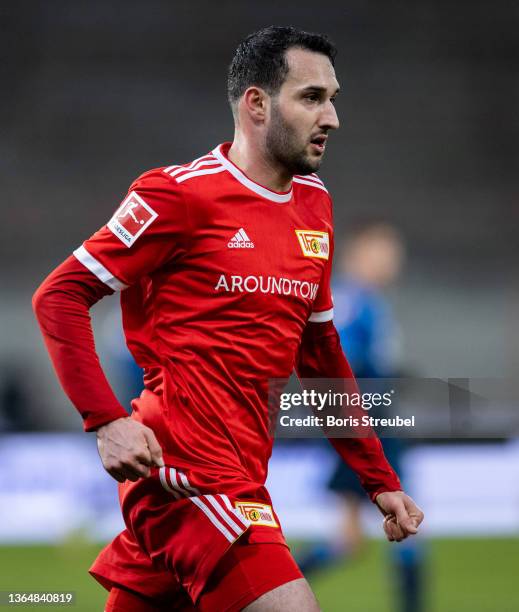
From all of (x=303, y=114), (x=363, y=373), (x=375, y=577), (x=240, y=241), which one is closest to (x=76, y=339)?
(x=240, y=241)

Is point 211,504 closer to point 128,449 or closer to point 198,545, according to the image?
point 198,545

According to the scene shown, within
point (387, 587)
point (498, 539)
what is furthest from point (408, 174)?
point (387, 587)

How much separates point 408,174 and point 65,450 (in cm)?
663

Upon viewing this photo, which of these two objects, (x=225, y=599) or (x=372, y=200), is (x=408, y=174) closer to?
(x=372, y=200)

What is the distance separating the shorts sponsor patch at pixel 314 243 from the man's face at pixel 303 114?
0.55ft

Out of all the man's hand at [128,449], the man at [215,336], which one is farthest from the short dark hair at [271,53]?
the man's hand at [128,449]

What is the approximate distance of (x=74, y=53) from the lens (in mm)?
13586

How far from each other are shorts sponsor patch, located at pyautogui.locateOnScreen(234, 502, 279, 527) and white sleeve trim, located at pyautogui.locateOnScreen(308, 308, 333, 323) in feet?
1.97

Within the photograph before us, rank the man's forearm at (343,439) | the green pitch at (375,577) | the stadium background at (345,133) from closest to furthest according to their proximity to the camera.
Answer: the man's forearm at (343,439), the green pitch at (375,577), the stadium background at (345,133)

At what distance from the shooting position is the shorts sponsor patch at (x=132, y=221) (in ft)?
8.73

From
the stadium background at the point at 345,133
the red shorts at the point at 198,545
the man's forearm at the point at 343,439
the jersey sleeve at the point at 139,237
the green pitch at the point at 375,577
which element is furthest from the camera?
the stadium background at the point at 345,133

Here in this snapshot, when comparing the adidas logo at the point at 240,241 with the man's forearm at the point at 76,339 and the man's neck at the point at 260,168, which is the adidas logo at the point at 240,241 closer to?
the man's neck at the point at 260,168

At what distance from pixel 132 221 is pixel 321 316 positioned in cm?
68

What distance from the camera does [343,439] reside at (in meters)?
3.07
